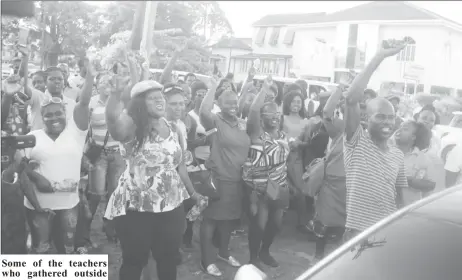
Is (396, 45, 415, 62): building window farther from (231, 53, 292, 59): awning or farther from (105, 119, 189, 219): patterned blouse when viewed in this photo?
(105, 119, 189, 219): patterned blouse

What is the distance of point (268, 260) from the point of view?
3965 millimetres

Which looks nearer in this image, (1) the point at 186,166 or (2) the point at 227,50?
(1) the point at 186,166

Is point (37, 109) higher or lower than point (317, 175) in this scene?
higher

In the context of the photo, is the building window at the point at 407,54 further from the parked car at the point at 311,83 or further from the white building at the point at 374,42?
the parked car at the point at 311,83

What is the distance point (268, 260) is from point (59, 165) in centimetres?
179

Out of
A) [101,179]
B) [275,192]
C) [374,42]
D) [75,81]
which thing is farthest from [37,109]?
[374,42]

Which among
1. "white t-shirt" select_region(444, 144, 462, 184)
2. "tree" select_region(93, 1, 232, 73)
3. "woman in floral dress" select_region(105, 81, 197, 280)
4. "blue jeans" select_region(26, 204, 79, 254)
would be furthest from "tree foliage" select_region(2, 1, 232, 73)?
"white t-shirt" select_region(444, 144, 462, 184)

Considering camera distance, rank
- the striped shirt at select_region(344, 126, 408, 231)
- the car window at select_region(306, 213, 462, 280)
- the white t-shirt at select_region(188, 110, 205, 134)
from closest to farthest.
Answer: the car window at select_region(306, 213, 462, 280), the striped shirt at select_region(344, 126, 408, 231), the white t-shirt at select_region(188, 110, 205, 134)

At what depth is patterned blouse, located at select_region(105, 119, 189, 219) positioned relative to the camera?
8.95 feet

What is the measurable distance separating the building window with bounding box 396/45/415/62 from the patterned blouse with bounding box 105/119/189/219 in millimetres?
2158

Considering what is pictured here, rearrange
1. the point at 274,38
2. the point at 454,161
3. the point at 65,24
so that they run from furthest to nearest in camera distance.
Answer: the point at 274,38 < the point at 454,161 < the point at 65,24

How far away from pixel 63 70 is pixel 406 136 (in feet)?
9.35

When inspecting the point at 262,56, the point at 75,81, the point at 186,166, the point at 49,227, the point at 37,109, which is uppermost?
the point at 262,56

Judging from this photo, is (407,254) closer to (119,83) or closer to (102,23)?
(119,83)
